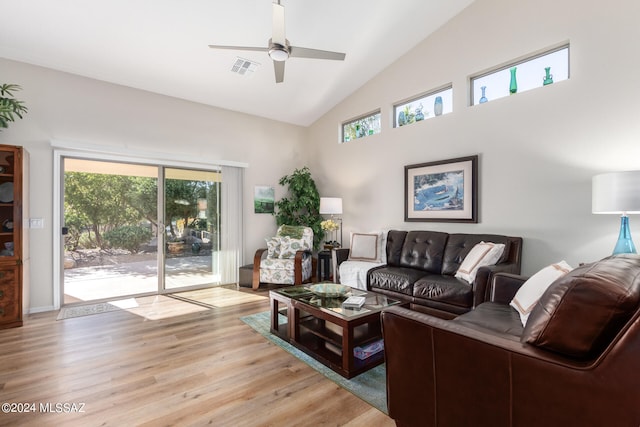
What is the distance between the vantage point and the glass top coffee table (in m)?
2.19

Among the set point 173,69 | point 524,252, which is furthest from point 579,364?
point 173,69

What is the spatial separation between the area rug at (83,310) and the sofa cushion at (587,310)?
14.3 feet

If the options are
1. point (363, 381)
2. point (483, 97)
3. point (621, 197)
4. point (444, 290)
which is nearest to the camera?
point (363, 381)

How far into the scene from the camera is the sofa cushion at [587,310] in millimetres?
997

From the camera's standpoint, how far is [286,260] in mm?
4770

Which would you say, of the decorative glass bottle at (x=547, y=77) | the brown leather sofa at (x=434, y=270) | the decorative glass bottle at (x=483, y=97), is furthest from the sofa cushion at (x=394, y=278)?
the decorative glass bottle at (x=547, y=77)

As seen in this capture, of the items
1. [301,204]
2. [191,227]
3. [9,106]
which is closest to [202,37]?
[9,106]

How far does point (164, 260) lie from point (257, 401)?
3.41m

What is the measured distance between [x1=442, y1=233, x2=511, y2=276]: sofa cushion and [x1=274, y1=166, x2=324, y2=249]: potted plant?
2.55 meters

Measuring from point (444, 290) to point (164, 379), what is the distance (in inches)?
99.6

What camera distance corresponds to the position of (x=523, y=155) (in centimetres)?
328

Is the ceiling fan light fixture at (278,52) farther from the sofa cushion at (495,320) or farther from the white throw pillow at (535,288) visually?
the white throw pillow at (535,288)

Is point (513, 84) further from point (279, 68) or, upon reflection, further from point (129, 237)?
point (129, 237)

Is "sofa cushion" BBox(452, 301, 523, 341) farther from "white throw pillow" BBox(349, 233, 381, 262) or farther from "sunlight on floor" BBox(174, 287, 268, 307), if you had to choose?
"sunlight on floor" BBox(174, 287, 268, 307)
